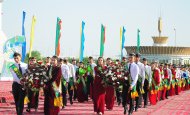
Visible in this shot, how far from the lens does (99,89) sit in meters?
14.0

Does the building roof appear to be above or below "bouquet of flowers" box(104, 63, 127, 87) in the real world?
above

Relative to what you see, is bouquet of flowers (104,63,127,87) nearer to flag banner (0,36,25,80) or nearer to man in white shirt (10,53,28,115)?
man in white shirt (10,53,28,115)

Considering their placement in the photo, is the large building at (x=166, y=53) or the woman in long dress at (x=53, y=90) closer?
the woman in long dress at (x=53, y=90)

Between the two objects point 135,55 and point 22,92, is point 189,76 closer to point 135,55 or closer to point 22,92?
point 135,55

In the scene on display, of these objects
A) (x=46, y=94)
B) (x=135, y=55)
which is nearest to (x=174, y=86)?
(x=135, y=55)

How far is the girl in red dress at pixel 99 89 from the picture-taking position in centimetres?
1374

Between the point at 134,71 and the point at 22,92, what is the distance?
350 centimetres

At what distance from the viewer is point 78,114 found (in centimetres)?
1392

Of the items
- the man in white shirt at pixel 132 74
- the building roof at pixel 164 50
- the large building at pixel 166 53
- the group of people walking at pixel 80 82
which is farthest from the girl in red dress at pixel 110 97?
the building roof at pixel 164 50

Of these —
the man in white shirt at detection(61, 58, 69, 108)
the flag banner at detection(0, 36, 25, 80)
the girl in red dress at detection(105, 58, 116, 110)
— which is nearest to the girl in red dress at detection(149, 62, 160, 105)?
the girl in red dress at detection(105, 58, 116, 110)

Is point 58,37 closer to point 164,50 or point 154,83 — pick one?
point 154,83

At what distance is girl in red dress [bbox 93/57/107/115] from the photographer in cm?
1374

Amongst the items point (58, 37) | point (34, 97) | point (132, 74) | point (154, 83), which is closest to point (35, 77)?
point (34, 97)

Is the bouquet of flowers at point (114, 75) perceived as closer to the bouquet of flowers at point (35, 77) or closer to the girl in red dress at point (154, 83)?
the bouquet of flowers at point (35, 77)
